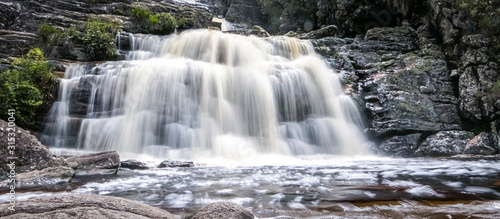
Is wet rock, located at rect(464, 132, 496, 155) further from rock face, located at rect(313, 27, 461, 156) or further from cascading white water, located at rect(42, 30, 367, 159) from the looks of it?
cascading white water, located at rect(42, 30, 367, 159)

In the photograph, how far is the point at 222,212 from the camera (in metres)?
2.71

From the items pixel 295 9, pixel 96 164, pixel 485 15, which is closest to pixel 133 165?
pixel 96 164

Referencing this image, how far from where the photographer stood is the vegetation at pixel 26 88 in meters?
9.57

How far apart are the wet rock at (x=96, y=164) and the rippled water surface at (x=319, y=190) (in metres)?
0.46

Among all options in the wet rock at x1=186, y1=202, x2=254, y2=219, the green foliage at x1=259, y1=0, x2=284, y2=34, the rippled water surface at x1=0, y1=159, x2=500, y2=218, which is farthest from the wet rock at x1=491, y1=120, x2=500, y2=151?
the green foliage at x1=259, y1=0, x2=284, y2=34

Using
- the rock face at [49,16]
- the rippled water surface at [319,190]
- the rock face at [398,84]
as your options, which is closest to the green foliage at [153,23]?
the rock face at [49,16]

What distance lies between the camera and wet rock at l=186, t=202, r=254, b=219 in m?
2.67

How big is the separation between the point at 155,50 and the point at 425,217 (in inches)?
537

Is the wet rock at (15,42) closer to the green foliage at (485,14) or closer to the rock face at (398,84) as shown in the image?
the rock face at (398,84)

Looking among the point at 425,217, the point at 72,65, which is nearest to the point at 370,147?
the point at 425,217

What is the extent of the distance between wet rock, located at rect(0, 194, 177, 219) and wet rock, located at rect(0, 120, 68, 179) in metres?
4.42

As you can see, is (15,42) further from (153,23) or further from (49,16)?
(153,23)

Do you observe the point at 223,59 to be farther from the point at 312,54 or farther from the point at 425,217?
the point at 425,217

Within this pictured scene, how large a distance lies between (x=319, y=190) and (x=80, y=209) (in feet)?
11.1
